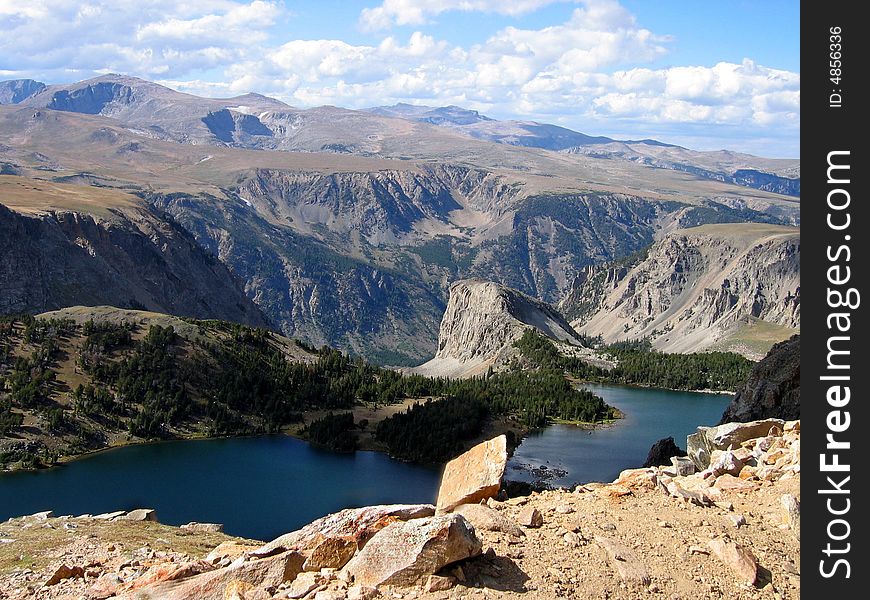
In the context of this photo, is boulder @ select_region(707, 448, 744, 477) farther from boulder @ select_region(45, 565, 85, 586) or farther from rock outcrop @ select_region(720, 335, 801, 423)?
boulder @ select_region(45, 565, 85, 586)

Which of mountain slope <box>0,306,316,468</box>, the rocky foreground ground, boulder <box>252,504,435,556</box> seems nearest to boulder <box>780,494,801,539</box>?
the rocky foreground ground

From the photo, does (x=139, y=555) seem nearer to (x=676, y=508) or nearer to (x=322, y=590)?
(x=322, y=590)

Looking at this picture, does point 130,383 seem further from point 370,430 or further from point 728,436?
point 728,436

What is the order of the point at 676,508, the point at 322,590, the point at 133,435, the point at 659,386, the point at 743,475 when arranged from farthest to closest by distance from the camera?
1. the point at 659,386
2. the point at 133,435
3. the point at 743,475
4. the point at 676,508
5. the point at 322,590

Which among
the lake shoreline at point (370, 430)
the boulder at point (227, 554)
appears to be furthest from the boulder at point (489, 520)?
the lake shoreline at point (370, 430)

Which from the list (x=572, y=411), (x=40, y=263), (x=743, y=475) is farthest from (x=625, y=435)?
(x=40, y=263)

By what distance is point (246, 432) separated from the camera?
416 feet

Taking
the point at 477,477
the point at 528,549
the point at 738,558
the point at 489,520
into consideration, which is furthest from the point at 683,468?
the point at 528,549

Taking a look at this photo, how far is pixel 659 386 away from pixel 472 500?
17392 centimetres

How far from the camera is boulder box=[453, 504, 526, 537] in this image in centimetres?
1852

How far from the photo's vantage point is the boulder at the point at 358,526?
18328 mm

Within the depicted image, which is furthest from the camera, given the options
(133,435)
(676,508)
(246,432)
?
(246,432)

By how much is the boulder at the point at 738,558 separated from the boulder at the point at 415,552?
5.95m

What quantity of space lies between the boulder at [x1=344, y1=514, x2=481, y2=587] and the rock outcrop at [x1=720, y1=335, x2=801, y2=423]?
34.4 m
